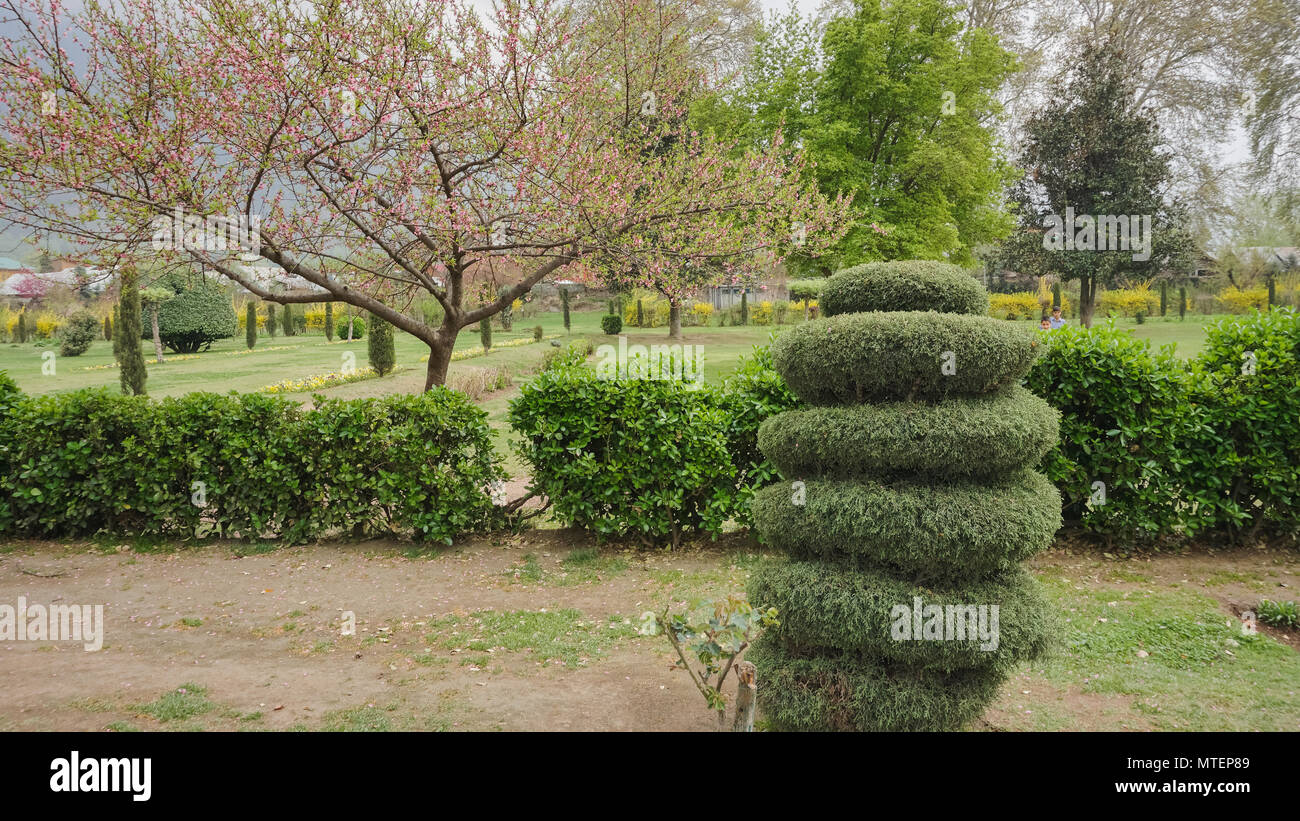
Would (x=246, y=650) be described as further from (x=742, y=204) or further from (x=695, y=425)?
(x=742, y=204)

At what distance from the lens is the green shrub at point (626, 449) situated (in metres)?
6.68

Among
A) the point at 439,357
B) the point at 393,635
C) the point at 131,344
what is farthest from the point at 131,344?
the point at 393,635

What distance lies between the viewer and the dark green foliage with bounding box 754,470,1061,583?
340 centimetres

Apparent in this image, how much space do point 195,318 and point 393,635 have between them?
2304cm

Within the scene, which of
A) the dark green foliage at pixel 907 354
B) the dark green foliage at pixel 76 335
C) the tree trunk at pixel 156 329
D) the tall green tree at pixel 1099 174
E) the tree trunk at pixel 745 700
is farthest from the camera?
the tall green tree at pixel 1099 174

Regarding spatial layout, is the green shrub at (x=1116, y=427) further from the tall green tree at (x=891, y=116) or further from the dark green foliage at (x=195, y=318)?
the dark green foliage at (x=195, y=318)

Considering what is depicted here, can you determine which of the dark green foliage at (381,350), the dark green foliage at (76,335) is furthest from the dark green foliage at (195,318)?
the dark green foliage at (381,350)

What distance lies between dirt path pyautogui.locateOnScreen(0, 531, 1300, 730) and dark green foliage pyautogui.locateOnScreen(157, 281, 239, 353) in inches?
752

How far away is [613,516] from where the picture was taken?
22.7 ft

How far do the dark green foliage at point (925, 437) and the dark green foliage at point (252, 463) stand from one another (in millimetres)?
4058

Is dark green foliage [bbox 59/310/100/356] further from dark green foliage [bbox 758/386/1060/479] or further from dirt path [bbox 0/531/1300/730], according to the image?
dark green foliage [bbox 758/386/1060/479]

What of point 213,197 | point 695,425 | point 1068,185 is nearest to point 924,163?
point 1068,185

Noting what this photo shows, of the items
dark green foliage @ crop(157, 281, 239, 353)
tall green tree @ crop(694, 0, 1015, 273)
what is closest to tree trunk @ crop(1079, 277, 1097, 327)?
tall green tree @ crop(694, 0, 1015, 273)
